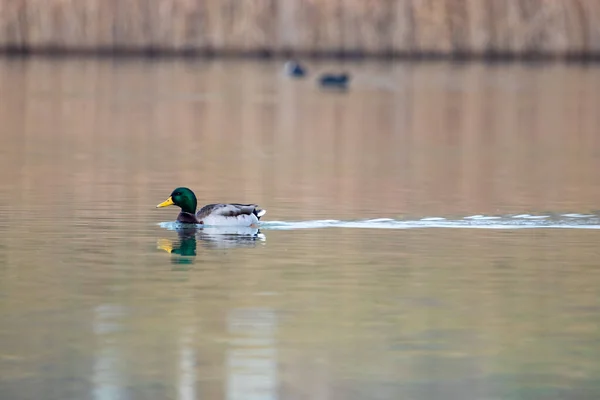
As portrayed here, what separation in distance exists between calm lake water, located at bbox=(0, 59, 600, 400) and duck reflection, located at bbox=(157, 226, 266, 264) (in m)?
0.03

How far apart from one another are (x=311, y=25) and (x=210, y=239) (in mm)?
34671

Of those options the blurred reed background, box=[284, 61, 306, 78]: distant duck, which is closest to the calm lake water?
box=[284, 61, 306, 78]: distant duck

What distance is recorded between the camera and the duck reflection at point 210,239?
444 inches

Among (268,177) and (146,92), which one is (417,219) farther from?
(146,92)

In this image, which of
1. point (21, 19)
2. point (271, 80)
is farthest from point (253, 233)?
point (21, 19)

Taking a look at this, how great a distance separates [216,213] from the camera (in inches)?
482

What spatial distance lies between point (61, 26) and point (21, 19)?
990 mm

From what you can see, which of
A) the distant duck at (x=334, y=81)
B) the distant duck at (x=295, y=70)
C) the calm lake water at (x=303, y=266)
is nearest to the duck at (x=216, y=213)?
the calm lake water at (x=303, y=266)

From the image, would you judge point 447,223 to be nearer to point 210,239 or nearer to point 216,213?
point 216,213

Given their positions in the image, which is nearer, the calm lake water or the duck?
the calm lake water

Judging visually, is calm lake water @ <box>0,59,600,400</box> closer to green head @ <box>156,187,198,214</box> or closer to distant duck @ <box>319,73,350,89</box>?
green head @ <box>156,187,198,214</box>

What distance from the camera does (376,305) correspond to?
8969 millimetres

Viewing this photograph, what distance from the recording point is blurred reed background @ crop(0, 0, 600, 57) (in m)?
45.5

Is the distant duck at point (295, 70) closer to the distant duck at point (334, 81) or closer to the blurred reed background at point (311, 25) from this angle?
the distant duck at point (334, 81)
